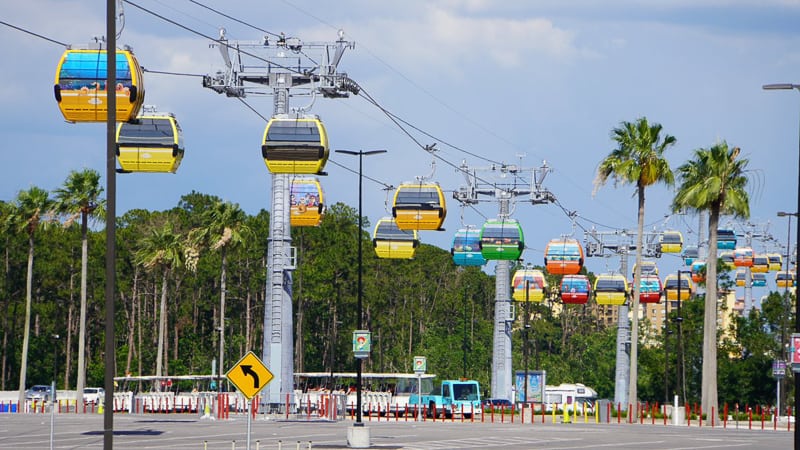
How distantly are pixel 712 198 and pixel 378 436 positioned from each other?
2511 centimetres

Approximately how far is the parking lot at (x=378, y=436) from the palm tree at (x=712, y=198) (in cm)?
579

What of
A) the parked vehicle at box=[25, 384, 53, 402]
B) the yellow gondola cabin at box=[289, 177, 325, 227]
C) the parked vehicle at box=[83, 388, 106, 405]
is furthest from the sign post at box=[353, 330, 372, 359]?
the parked vehicle at box=[25, 384, 53, 402]

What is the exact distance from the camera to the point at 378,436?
48.4 metres

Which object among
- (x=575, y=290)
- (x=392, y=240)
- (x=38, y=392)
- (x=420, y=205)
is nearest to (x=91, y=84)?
(x=420, y=205)

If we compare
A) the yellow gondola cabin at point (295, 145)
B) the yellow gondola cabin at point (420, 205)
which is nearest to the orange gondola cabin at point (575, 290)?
the yellow gondola cabin at point (420, 205)

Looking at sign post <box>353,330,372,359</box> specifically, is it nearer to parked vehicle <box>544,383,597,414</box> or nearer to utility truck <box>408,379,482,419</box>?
utility truck <box>408,379,482,419</box>

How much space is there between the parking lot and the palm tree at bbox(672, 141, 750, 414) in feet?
19.0

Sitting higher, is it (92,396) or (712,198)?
(712,198)

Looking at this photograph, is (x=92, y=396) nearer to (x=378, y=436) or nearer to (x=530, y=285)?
(x=530, y=285)

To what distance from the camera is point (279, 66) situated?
5450 centimetres

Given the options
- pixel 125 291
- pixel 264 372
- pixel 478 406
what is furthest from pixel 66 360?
pixel 264 372

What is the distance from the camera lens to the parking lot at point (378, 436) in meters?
41.3

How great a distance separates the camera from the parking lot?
1628 inches

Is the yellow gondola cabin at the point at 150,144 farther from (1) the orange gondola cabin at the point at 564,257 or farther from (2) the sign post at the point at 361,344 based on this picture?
(1) the orange gondola cabin at the point at 564,257
